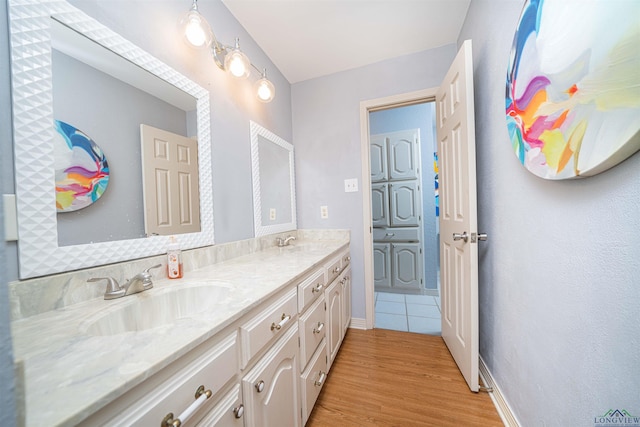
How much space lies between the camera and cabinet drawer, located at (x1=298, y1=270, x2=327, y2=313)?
103 cm

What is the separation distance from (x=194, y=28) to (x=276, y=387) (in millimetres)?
1588

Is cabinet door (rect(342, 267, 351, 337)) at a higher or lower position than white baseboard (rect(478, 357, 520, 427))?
higher

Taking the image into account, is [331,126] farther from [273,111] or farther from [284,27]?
[284,27]

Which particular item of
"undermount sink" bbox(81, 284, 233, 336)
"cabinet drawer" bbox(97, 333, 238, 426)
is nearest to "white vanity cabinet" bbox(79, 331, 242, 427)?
"cabinet drawer" bbox(97, 333, 238, 426)

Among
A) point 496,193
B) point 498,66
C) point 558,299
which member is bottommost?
point 558,299

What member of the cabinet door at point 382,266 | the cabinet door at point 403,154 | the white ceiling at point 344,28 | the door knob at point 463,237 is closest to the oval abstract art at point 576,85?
the door knob at point 463,237

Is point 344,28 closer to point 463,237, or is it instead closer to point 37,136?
point 463,237

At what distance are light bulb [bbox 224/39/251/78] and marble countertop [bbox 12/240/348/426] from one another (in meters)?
1.24

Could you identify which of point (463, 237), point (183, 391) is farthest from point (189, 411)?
point (463, 237)

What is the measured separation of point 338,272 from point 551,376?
1.09m

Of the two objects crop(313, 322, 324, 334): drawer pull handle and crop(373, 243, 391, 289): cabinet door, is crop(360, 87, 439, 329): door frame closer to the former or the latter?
crop(313, 322, 324, 334): drawer pull handle

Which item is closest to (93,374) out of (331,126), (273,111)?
(273,111)

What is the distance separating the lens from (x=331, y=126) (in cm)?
213

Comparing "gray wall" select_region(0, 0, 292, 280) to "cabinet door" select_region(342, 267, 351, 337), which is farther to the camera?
"cabinet door" select_region(342, 267, 351, 337)
